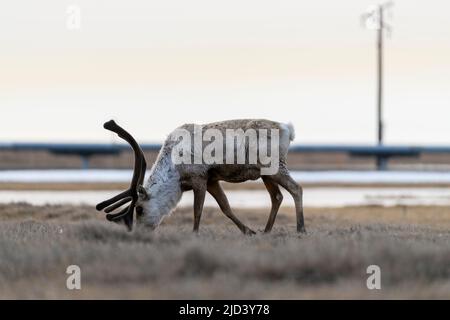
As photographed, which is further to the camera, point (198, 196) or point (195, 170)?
point (198, 196)

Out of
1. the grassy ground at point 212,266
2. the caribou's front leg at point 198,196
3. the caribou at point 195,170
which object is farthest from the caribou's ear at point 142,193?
the grassy ground at point 212,266

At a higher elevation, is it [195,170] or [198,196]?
[195,170]

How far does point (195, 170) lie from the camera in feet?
54.7

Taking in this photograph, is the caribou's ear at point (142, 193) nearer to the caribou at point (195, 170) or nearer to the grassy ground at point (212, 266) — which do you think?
the caribou at point (195, 170)

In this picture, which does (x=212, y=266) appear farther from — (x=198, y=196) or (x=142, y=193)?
(x=198, y=196)

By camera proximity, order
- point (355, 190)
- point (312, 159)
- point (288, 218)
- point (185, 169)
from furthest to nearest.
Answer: point (312, 159) < point (355, 190) < point (288, 218) < point (185, 169)

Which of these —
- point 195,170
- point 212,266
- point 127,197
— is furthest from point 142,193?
point 212,266

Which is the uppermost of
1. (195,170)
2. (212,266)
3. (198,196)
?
(195,170)

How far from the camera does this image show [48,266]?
12.3 m

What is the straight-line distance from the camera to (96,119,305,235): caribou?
16.4 metres

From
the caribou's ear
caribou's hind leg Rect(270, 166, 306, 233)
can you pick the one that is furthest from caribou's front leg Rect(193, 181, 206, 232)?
caribou's hind leg Rect(270, 166, 306, 233)
